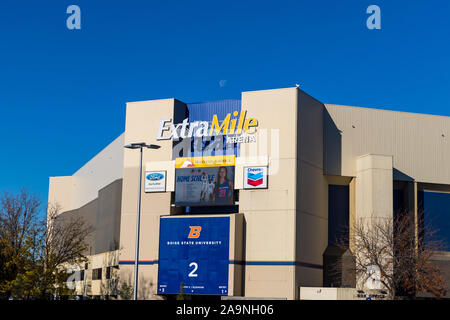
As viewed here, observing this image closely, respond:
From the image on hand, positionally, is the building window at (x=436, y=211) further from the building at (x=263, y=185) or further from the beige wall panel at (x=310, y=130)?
the beige wall panel at (x=310, y=130)

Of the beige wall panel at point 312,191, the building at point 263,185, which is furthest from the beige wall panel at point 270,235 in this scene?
the beige wall panel at point 312,191

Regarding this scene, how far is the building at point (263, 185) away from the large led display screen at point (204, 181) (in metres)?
0.10

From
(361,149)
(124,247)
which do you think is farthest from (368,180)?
(124,247)

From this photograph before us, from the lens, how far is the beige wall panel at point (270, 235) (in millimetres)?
57625

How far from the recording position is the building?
58500mm

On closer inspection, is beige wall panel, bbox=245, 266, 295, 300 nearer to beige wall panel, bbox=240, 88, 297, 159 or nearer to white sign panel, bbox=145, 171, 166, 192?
beige wall panel, bbox=240, 88, 297, 159

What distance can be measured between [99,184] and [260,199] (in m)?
31.2

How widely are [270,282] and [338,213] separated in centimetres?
1141

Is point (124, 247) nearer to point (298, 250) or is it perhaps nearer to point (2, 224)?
point (2, 224)

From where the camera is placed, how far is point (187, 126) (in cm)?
6419

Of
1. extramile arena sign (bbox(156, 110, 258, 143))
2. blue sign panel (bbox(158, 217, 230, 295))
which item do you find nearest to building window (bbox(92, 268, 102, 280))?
blue sign panel (bbox(158, 217, 230, 295))

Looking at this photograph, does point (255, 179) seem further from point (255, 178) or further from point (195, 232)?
point (195, 232)

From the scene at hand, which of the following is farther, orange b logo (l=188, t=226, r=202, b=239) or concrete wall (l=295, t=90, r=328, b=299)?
orange b logo (l=188, t=226, r=202, b=239)

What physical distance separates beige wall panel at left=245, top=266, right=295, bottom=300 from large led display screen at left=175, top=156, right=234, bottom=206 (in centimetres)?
696
